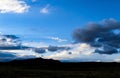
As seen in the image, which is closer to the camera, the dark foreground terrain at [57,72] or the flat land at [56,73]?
the flat land at [56,73]

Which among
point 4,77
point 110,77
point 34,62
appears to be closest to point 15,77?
point 4,77

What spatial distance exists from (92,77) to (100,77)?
7.44 ft

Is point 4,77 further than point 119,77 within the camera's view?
No

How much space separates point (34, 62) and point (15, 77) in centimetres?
12823

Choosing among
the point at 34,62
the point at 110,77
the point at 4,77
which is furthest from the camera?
the point at 34,62

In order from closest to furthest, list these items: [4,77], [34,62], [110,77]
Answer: [4,77] < [110,77] < [34,62]

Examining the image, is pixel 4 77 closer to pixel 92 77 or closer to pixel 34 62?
pixel 92 77

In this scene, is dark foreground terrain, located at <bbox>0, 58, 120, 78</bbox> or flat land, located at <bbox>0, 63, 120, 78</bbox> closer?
flat land, located at <bbox>0, 63, 120, 78</bbox>

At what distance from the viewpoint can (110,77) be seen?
7612 centimetres

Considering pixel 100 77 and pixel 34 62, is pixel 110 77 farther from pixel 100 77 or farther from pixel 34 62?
pixel 34 62

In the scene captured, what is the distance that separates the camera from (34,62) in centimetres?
19962

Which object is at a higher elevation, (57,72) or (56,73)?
(57,72)

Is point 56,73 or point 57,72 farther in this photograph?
point 57,72

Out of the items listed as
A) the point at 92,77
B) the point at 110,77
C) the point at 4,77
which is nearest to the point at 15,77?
the point at 4,77
